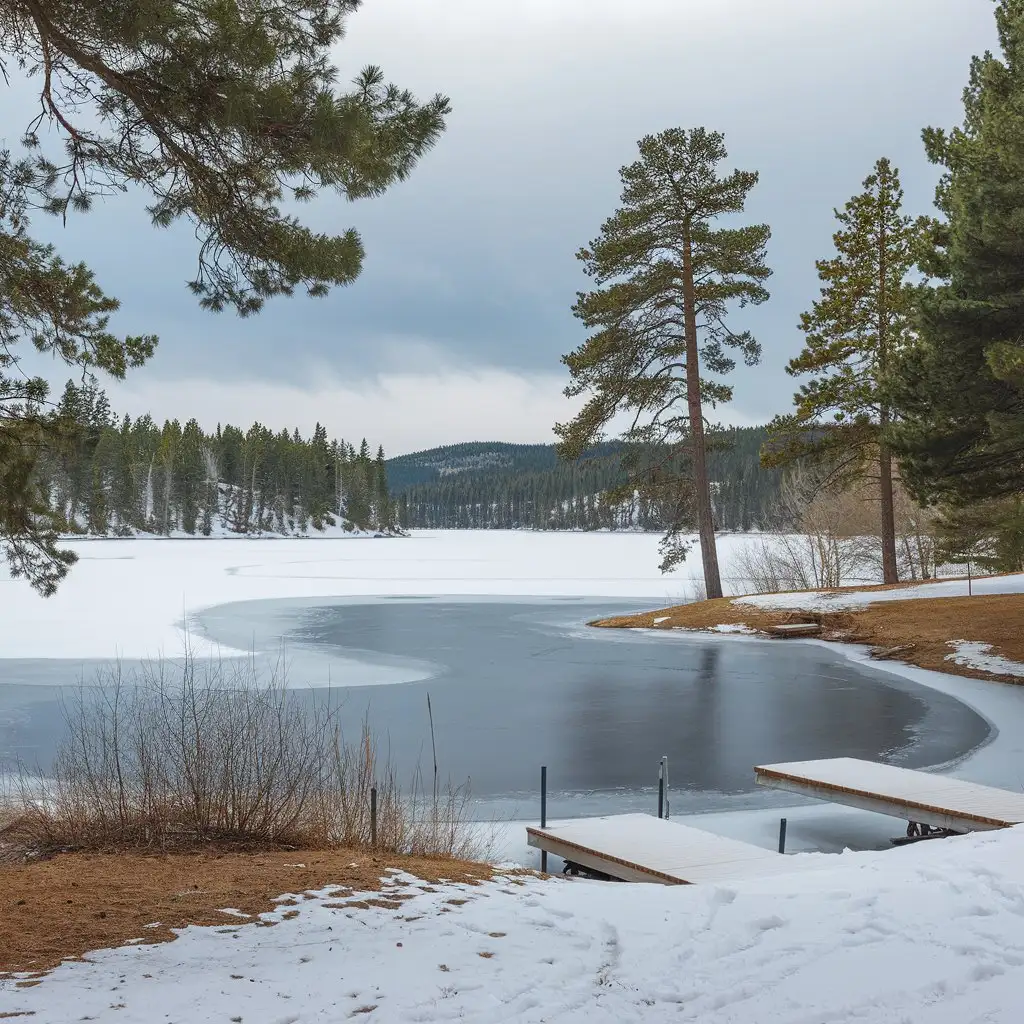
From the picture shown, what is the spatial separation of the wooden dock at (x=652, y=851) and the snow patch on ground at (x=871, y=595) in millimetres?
16016

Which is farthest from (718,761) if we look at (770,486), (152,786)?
(770,486)

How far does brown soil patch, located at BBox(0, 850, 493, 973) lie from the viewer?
4316 millimetres

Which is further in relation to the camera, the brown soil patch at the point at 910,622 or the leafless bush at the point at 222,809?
the brown soil patch at the point at 910,622

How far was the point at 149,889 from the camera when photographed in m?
5.32

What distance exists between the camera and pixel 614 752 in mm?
11117

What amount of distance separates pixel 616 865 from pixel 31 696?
10.4 metres

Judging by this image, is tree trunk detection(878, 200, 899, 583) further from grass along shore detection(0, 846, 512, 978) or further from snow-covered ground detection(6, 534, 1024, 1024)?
grass along shore detection(0, 846, 512, 978)

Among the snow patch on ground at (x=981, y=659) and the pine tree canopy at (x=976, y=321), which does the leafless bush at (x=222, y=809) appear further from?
the snow patch on ground at (x=981, y=659)

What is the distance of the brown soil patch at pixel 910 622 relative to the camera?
17.5m

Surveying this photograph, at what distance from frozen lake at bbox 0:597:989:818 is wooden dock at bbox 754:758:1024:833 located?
23.4 inches

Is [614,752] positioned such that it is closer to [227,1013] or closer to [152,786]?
[152,786]

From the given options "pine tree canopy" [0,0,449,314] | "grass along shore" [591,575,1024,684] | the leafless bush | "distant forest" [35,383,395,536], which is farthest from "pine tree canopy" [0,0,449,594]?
"distant forest" [35,383,395,536]

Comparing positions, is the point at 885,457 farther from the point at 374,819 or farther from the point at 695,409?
the point at 374,819

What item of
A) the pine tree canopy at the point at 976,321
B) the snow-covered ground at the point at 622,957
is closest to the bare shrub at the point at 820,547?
the pine tree canopy at the point at 976,321
